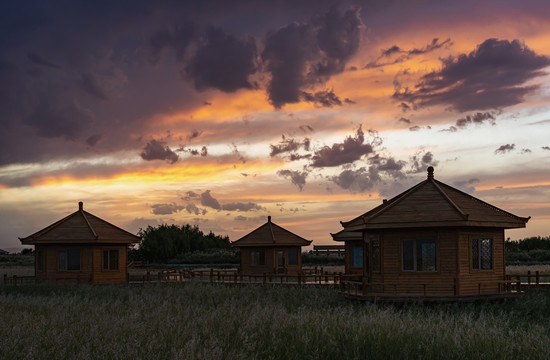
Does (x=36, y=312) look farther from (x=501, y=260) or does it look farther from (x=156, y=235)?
(x=156, y=235)

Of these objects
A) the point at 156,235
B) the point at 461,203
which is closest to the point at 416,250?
the point at 461,203

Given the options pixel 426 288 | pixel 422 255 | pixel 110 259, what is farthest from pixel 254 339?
pixel 110 259

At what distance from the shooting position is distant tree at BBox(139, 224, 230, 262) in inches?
2982

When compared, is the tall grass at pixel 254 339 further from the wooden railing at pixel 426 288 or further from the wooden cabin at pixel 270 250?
the wooden cabin at pixel 270 250

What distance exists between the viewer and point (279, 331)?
568 inches

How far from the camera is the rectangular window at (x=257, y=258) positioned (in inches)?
1747

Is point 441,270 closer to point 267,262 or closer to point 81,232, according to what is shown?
point 267,262

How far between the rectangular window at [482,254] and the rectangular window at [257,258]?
20918mm

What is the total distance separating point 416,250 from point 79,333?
1472cm

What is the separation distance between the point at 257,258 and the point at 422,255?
21086 mm

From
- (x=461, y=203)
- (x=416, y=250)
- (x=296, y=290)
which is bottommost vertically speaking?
(x=296, y=290)

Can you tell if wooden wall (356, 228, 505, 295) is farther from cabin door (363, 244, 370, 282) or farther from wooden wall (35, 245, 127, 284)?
wooden wall (35, 245, 127, 284)

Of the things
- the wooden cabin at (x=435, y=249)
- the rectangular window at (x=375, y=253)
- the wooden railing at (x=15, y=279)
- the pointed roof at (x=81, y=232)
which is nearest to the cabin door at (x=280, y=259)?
the pointed roof at (x=81, y=232)

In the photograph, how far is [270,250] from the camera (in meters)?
44.0
